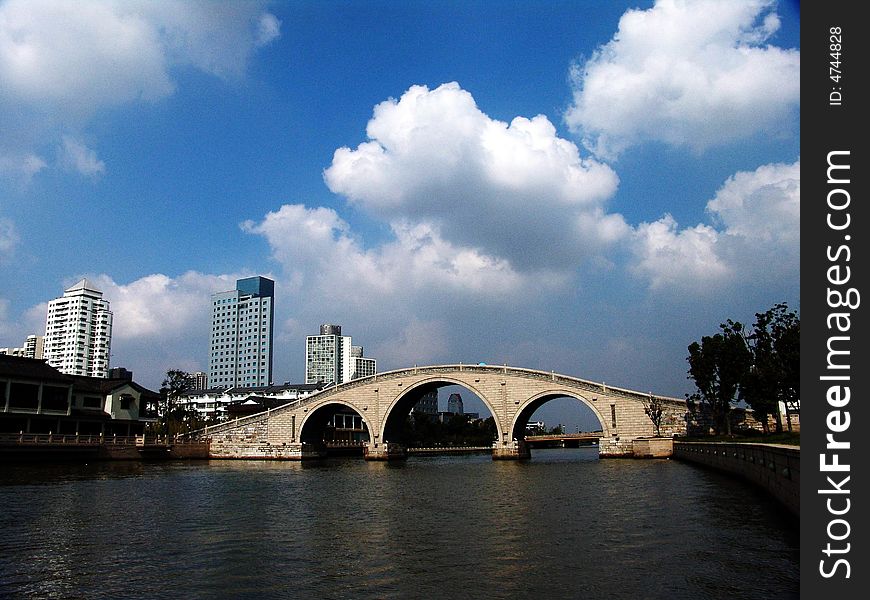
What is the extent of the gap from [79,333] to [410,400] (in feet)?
377

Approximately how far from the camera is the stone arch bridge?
60.2m

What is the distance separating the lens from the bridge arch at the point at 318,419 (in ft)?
241

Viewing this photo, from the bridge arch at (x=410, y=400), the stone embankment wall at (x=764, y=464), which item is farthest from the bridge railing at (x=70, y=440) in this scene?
the stone embankment wall at (x=764, y=464)

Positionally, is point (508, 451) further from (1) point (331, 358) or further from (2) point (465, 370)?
(1) point (331, 358)

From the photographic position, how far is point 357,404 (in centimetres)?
7262

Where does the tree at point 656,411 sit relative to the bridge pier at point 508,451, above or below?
above

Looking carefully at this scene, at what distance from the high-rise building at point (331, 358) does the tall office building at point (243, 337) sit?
14.0 meters

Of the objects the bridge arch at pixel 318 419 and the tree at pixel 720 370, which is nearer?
the tree at pixel 720 370

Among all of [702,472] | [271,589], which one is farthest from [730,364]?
[271,589]

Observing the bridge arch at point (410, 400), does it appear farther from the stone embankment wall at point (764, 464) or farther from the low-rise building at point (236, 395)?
the low-rise building at point (236, 395)

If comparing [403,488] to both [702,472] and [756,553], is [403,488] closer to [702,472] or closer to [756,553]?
[702,472]

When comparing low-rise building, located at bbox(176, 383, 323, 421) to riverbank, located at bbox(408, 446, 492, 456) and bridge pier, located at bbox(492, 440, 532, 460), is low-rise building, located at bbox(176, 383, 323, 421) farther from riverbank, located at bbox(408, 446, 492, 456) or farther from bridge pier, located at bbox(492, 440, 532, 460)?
bridge pier, located at bbox(492, 440, 532, 460)

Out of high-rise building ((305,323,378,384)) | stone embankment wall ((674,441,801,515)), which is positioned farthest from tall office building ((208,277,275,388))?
stone embankment wall ((674,441,801,515))

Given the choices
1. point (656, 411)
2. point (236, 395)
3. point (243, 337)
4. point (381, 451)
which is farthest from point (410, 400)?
point (243, 337)
